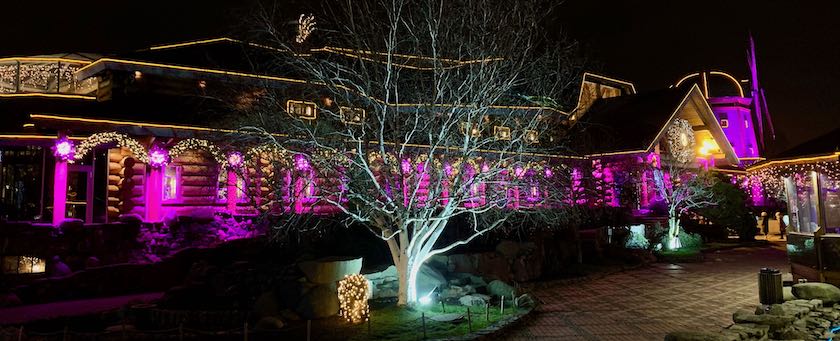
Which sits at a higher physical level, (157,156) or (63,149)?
(63,149)

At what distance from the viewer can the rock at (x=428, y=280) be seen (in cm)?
1428

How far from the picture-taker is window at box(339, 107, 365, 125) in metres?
12.7

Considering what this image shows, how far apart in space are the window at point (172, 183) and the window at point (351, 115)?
1226cm

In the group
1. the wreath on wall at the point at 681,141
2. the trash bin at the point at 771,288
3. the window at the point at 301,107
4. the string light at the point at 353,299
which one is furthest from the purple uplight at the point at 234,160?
the wreath on wall at the point at 681,141

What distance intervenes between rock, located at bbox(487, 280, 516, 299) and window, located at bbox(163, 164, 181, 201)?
14.2 m

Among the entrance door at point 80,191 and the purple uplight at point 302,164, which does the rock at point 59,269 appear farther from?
the purple uplight at point 302,164

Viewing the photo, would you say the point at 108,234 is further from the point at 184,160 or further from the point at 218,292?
the point at 218,292

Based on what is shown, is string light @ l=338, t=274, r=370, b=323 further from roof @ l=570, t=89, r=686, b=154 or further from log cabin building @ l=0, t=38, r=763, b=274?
roof @ l=570, t=89, r=686, b=154

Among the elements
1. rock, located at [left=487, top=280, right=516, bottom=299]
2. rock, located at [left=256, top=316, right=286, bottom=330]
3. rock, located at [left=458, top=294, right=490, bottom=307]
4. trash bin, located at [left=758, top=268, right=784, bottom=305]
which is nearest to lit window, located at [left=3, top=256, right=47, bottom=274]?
rock, located at [left=256, top=316, right=286, bottom=330]

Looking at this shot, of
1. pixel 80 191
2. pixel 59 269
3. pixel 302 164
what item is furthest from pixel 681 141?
Result: pixel 80 191

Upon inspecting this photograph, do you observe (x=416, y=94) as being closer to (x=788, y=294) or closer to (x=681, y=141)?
(x=788, y=294)

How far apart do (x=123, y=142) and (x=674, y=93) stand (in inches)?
1226

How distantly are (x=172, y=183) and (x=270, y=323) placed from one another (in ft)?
44.1

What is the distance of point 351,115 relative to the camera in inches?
522
